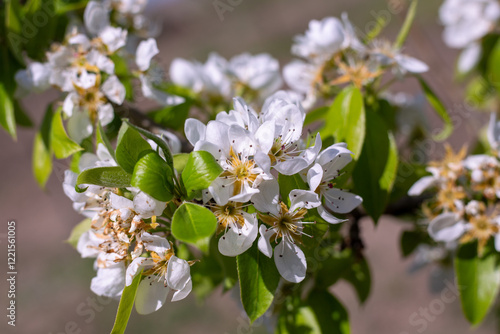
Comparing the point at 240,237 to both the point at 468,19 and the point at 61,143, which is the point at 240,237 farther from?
the point at 468,19

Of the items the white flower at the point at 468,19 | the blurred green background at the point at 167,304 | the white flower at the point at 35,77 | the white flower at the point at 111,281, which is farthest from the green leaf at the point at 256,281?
the white flower at the point at 468,19

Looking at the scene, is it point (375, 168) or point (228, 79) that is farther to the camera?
point (228, 79)

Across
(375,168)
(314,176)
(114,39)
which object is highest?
(114,39)

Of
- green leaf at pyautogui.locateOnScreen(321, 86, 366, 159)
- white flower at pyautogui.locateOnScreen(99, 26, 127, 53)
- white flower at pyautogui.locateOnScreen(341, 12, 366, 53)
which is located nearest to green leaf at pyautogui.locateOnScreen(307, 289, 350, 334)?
green leaf at pyautogui.locateOnScreen(321, 86, 366, 159)

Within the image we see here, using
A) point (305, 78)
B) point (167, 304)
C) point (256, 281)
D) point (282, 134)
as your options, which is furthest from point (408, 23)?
point (167, 304)

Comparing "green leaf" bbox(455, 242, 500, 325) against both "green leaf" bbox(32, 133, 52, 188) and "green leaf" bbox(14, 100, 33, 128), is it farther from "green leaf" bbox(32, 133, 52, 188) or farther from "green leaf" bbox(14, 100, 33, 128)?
"green leaf" bbox(14, 100, 33, 128)

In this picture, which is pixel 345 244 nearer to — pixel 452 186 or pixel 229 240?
pixel 452 186
